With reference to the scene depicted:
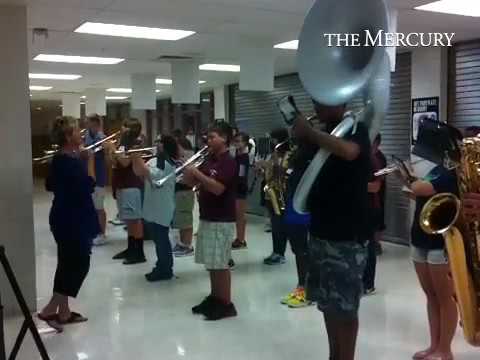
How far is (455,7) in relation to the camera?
4.30 m

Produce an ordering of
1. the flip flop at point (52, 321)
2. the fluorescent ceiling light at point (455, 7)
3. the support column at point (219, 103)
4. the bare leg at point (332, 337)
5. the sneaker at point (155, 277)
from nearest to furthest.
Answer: the bare leg at point (332, 337)
the flip flop at point (52, 321)
the fluorescent ceiling light at point (455, 7)
the sneaker at point (155, 277)
the support column at point (219, 103)

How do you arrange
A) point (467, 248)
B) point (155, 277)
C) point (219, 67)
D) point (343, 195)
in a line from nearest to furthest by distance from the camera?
point (343, 195), point (467, 248), point (155, 277), point (219, 67)

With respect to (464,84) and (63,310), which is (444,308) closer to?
(63,310)

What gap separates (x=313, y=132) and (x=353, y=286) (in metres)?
0.63

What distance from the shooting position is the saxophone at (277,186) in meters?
4.91

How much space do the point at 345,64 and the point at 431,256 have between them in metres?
1.25

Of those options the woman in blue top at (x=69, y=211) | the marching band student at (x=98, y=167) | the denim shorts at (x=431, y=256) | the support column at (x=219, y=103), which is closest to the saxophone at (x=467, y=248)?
the denim shorts at (x=431, y=256)

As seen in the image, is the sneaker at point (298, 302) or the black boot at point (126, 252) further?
the black boot at point (126, 252)

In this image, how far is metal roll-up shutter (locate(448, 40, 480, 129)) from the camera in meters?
5.67

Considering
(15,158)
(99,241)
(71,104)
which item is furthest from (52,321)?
(71,104)

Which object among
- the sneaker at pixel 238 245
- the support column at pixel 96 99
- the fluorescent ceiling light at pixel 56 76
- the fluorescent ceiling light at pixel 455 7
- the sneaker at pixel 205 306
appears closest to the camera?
the sneaker at pixel 205 306

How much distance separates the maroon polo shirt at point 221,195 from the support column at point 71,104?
8.95 meters

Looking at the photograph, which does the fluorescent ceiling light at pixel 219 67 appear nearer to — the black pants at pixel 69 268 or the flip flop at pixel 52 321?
the black pants at pixel 69 268

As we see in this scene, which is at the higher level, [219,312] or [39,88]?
[39,88]
